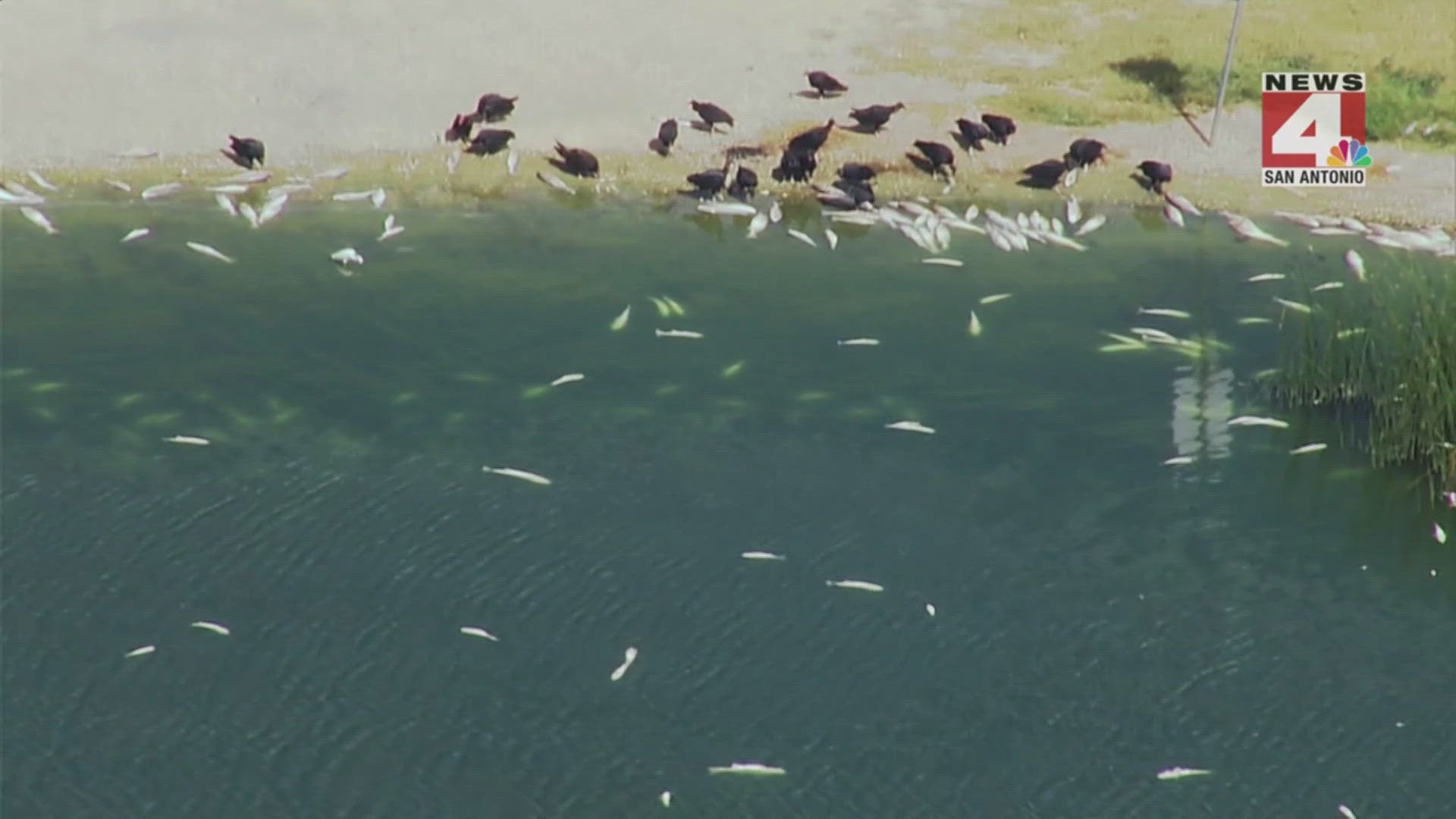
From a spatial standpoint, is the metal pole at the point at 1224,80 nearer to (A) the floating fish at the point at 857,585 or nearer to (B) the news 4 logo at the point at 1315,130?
(B) the news 4 logo at the point at 1315,130

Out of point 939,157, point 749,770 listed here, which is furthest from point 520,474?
point 939,157

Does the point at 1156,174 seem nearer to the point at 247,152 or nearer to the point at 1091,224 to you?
the point at 1091,224

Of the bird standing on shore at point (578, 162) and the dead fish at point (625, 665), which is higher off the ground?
the bird standing on shore at point (578, 162)

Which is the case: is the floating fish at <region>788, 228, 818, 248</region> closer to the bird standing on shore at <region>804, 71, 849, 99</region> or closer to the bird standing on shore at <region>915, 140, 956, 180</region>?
the bird standing on shore at <region>915, 140, 956, 180</region>

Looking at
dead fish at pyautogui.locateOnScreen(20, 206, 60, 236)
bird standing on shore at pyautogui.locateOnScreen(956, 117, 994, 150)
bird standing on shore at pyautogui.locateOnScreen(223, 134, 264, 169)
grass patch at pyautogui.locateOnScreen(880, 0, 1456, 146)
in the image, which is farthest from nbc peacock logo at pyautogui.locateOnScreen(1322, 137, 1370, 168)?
dead fish at pyautogui.locateOnScreen(20, 206, 60, 236)

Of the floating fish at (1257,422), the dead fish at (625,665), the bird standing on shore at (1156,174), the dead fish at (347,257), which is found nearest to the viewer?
the dead fish at (625,665)

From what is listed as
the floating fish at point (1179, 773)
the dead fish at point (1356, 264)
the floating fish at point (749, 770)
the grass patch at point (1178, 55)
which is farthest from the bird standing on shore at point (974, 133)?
the floating fish at point (749, 770)
